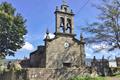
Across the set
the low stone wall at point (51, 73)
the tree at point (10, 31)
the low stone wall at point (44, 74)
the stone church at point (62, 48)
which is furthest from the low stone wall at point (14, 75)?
the tree at point (10, 31)

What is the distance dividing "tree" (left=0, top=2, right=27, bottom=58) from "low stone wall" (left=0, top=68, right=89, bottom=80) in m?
10.7

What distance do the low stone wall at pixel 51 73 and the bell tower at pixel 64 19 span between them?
9130mm

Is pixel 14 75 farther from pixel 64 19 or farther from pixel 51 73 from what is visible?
pixel 64 19

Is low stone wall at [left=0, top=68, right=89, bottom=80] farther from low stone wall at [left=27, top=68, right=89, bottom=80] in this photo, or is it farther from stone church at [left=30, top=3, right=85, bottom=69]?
stone church at [left=30, top=3, right=85, bottom=69]

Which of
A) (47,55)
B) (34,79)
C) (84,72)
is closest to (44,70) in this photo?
(34,79)

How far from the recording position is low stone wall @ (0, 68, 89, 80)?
26.8 metres

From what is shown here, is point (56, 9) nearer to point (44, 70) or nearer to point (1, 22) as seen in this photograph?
point (1, 22)

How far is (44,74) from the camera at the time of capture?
89.6ft

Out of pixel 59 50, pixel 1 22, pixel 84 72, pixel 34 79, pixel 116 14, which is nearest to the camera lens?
pixel 34 79

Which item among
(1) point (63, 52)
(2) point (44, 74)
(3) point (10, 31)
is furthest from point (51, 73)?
(3) point (10, 31)

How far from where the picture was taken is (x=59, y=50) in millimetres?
36969

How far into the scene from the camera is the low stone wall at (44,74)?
26780 millimetres

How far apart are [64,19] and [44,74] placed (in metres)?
12.8

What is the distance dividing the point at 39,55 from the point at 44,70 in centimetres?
1090
